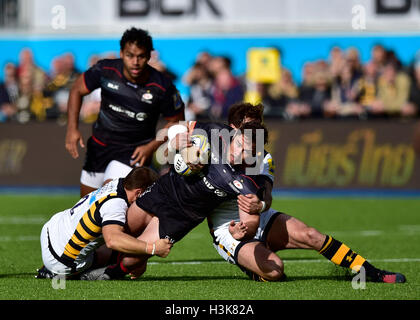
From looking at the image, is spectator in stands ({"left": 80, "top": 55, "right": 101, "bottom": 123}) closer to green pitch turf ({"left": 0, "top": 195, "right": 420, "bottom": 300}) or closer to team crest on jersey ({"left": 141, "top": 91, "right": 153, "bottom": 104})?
green pitch turf ({"left": 0, "top": 195, "right": 420, "bottom": 300})

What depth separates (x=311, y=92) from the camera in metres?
18.3

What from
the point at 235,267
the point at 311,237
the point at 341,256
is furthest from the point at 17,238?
the point at 341,256

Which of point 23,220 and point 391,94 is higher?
point 391,94

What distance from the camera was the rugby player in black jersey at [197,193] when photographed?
24.7 feet

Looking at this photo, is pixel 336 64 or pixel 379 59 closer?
pixel 379 59

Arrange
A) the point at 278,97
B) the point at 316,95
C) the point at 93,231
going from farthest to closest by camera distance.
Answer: the point at 278,97 < the point at 316,95 < the point at 93,231

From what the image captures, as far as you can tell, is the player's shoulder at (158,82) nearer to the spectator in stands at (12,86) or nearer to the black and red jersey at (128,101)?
the black and red jersey at (128,101)

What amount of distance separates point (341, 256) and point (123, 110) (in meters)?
3.19

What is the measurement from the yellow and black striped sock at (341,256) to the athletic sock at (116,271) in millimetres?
1822

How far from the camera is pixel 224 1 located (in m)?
27.0

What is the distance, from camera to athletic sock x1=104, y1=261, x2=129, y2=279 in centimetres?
814

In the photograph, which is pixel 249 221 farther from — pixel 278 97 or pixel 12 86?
pixel 12 86

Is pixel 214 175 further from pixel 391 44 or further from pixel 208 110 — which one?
pixel 391 44

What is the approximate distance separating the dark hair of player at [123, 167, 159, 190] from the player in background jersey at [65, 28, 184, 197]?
1.56m
